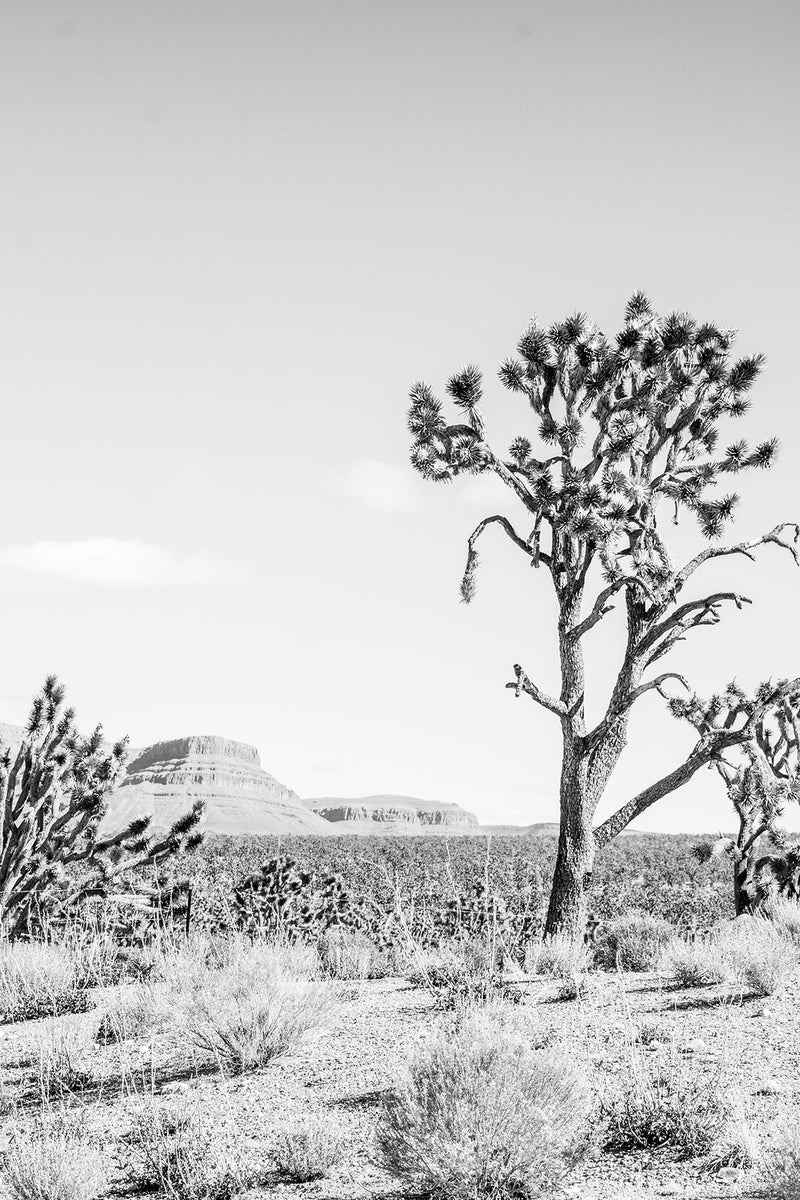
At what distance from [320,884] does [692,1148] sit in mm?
12331

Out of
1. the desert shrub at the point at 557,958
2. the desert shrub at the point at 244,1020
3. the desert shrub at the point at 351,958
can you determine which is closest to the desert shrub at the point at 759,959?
the desert shrub at the point at 557,958

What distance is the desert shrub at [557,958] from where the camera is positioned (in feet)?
35.6

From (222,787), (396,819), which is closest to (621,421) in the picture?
(222,787)

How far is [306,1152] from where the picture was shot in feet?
17.5

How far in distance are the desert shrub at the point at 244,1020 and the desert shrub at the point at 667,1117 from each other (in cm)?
259

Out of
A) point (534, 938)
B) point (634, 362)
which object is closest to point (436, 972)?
point (534, 938)

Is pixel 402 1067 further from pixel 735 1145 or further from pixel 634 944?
pixel 634 944

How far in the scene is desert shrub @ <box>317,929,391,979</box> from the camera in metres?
12.0

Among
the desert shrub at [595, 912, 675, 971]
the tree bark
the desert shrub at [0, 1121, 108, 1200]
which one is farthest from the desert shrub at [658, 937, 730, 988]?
the desert shrub at [0, 1121, 108, 1200]

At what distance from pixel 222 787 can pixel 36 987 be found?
12504cm

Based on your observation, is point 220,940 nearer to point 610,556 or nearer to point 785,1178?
point 610,556

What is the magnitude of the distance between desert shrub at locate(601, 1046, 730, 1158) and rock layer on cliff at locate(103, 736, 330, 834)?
87732 mm

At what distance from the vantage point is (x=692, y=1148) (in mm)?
5375

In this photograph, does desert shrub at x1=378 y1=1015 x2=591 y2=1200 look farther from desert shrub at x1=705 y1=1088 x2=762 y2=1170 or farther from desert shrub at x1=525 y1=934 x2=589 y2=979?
desert shrub at x1=525 y1=934 x2=589 y2=979
